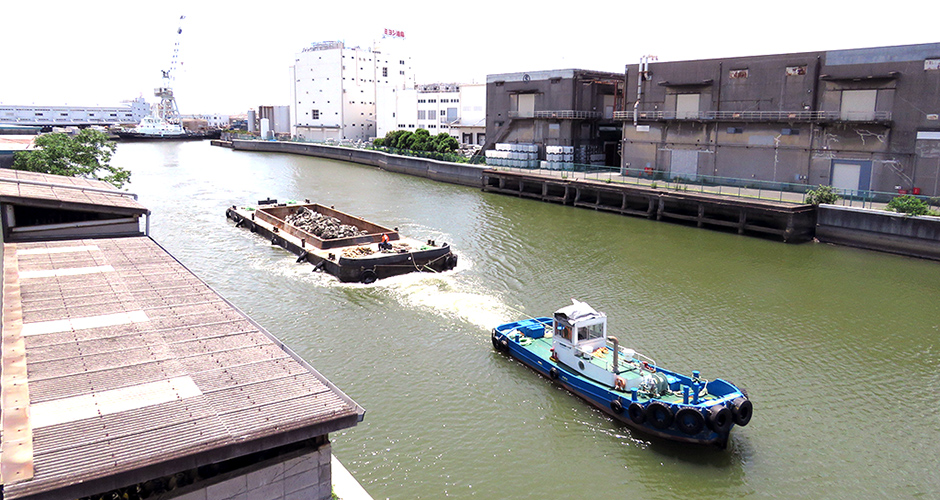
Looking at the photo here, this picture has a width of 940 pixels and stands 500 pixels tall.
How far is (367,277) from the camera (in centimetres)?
2548

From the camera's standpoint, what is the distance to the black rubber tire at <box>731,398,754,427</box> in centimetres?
1335

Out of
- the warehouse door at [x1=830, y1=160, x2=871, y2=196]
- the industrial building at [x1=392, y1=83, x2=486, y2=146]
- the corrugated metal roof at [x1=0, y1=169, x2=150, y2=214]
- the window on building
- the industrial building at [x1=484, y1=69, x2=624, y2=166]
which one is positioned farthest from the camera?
the industrial building at [x1=392, y1=83, x2=486, y2=146]

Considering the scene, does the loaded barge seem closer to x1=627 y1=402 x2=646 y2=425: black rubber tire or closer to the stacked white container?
x1=627 y1=402 x2=646 y2=425: black rubber tire

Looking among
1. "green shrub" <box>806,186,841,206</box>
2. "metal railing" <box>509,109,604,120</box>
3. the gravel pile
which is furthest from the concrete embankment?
the gravel pile

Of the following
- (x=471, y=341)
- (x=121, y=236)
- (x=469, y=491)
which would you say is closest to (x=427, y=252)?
(x=471, y=341)

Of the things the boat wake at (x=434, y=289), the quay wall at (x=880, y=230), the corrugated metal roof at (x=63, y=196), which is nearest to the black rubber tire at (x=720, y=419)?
the boat wake at (x=434, y=289)

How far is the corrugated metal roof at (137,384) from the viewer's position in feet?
23.7

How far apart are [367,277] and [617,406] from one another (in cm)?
1359

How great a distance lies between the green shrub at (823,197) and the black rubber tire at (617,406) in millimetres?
26155

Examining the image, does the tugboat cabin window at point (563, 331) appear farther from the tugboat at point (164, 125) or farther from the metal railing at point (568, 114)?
the tugboat at point (164, 125)

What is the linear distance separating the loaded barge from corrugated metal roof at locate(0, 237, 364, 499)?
1188 centimetres

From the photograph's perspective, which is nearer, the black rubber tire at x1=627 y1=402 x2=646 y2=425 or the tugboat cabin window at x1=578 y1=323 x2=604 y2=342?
the black rubber tire at x1=627 y1=402 x2=646 y2=425

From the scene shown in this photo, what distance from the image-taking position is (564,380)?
16.1 metres

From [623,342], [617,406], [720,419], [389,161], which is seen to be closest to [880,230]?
[623,342]
